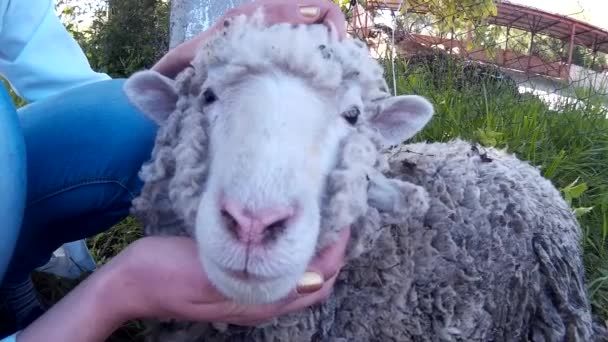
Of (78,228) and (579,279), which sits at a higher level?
(78,228)

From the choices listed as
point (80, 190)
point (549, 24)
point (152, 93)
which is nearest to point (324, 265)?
point (152, 93)

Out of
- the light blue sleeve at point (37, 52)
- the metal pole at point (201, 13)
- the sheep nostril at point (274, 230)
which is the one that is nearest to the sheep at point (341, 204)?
the sheep nostril at point (274, 230)

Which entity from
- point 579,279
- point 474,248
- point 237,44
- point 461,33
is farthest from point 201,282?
point 461,33

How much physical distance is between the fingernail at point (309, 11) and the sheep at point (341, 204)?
67 mm

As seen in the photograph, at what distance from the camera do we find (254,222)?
2.44 ft

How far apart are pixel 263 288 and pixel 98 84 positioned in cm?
87

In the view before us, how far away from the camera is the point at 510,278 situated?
136cm

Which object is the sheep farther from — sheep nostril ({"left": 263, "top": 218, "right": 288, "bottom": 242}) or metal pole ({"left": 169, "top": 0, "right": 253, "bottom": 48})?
metal pole ({"left": 169, "top": 0, "right": 253, "bottom": 48})

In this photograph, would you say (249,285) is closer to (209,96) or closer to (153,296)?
(153,296)

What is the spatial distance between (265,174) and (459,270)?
649 mm

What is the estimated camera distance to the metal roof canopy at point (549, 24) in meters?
4.17

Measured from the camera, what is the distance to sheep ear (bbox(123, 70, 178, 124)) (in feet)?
3.50

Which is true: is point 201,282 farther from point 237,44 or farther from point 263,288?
point 237,44

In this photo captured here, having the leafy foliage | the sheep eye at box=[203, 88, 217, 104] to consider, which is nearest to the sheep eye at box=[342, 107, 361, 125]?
the sheep eye at box=[203, 88, 217, 104]
